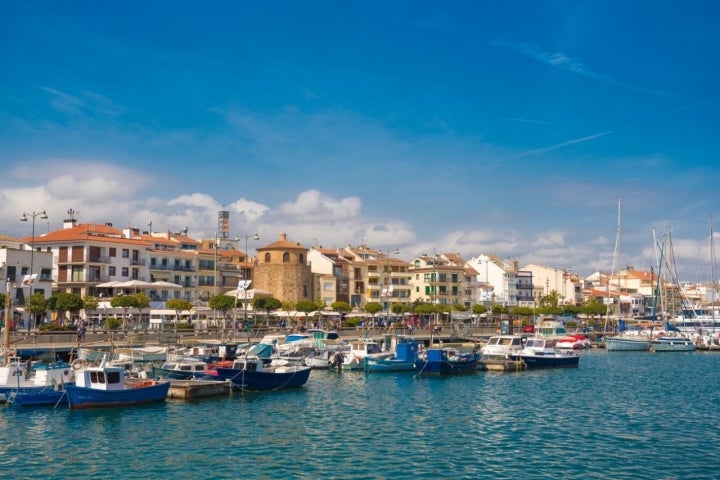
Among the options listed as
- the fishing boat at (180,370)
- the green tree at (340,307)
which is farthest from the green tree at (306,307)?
the fishing boat at (180,370)

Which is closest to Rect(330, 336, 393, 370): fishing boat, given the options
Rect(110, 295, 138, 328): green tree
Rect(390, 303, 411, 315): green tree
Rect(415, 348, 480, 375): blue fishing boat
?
Rect(415, 348, 480, 375): blue fishing boat

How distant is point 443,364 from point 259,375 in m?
17.5

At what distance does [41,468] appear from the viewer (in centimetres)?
2775

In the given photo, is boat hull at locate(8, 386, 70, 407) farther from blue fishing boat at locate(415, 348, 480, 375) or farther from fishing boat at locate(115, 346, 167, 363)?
blue fishing boat at locate(415, 348, 480, 375)

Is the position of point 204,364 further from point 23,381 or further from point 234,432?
point 234,432

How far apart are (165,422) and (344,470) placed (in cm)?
1242

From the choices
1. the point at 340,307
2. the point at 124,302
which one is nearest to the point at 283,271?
the point at 340,307

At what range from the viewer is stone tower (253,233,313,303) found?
4341 inches

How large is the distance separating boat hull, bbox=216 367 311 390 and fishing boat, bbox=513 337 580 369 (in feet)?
78.8

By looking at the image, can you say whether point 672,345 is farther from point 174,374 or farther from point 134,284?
point 174,374

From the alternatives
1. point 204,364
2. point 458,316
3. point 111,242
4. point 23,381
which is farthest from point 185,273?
point 23,381

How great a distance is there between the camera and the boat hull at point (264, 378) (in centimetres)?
4684

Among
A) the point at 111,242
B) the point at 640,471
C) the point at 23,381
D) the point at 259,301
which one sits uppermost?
the point at 111,242

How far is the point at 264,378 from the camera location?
156ft
